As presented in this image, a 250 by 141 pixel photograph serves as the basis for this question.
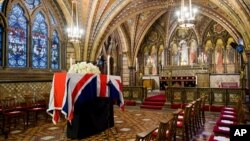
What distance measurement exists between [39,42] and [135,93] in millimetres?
5741

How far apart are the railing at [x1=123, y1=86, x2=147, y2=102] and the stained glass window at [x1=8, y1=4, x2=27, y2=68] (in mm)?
5561

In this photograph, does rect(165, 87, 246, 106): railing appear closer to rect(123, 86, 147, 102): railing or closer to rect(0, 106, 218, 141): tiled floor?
rect(123, 86, 147, 102): railing

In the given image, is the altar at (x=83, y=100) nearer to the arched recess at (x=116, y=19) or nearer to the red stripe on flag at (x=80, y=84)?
the red stripe on flag at (x=80, y=84)

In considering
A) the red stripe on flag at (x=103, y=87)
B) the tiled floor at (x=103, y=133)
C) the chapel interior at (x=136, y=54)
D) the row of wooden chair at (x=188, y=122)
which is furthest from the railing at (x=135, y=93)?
the red stripe on flag at (x=103, y=87)

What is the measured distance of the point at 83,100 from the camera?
197 inches

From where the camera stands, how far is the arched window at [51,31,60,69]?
11398 mm

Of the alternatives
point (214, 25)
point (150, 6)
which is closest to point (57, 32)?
point (150, 6)

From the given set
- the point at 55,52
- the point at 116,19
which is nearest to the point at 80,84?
the point at 55,52

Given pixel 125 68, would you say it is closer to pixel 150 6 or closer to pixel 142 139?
pixel 150 6

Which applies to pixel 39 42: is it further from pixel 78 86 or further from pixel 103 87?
pixel 78 86

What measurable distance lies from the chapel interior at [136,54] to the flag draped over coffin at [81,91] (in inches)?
25.9

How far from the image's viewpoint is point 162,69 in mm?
18469

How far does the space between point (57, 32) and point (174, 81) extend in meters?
10.2

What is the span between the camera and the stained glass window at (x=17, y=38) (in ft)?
30.2
